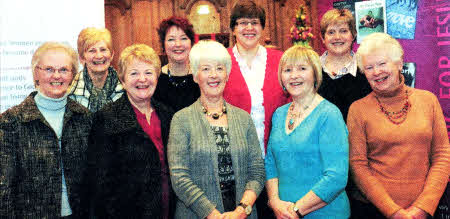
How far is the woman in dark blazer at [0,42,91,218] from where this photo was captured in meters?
2.11

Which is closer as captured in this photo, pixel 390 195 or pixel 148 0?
pixel 390 195

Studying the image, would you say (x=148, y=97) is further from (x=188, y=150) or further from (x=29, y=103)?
(x=29, y=103)

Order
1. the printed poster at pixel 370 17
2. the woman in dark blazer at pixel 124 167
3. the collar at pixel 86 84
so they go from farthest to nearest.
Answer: the printed poster at pixel 370 17 < the collar at pixel 86 84 < the woman in dark blazer at pixel 124 167

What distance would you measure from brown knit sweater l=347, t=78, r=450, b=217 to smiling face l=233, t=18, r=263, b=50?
1057 millimetres

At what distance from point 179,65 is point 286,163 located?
1.31 m

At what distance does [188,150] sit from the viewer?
7.23 feet

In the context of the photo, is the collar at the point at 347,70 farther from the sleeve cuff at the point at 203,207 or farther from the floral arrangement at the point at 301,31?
the floral arrangement at the point at 301,31

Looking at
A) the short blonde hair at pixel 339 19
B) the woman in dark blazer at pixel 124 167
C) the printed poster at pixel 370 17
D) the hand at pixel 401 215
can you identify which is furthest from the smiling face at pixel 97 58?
the printed poster at pixel 370 17

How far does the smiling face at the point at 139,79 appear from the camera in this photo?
2.32 m

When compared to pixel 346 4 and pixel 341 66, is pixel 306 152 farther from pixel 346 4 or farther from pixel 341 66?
pixel 346 4

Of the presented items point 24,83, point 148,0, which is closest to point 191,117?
point 24,83

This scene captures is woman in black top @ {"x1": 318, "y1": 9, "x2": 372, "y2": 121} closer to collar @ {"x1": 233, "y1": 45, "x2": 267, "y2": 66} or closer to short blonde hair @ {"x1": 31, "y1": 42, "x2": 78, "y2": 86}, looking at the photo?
collar @ {"x1": 233, "y1": 45, "x2": 267, "y2": 66}

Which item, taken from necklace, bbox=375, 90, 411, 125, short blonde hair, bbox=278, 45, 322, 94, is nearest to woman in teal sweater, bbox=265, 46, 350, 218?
short blonde hair, bbox=278, 45, 322, 94

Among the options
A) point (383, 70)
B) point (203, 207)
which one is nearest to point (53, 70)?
point (203, 207)
